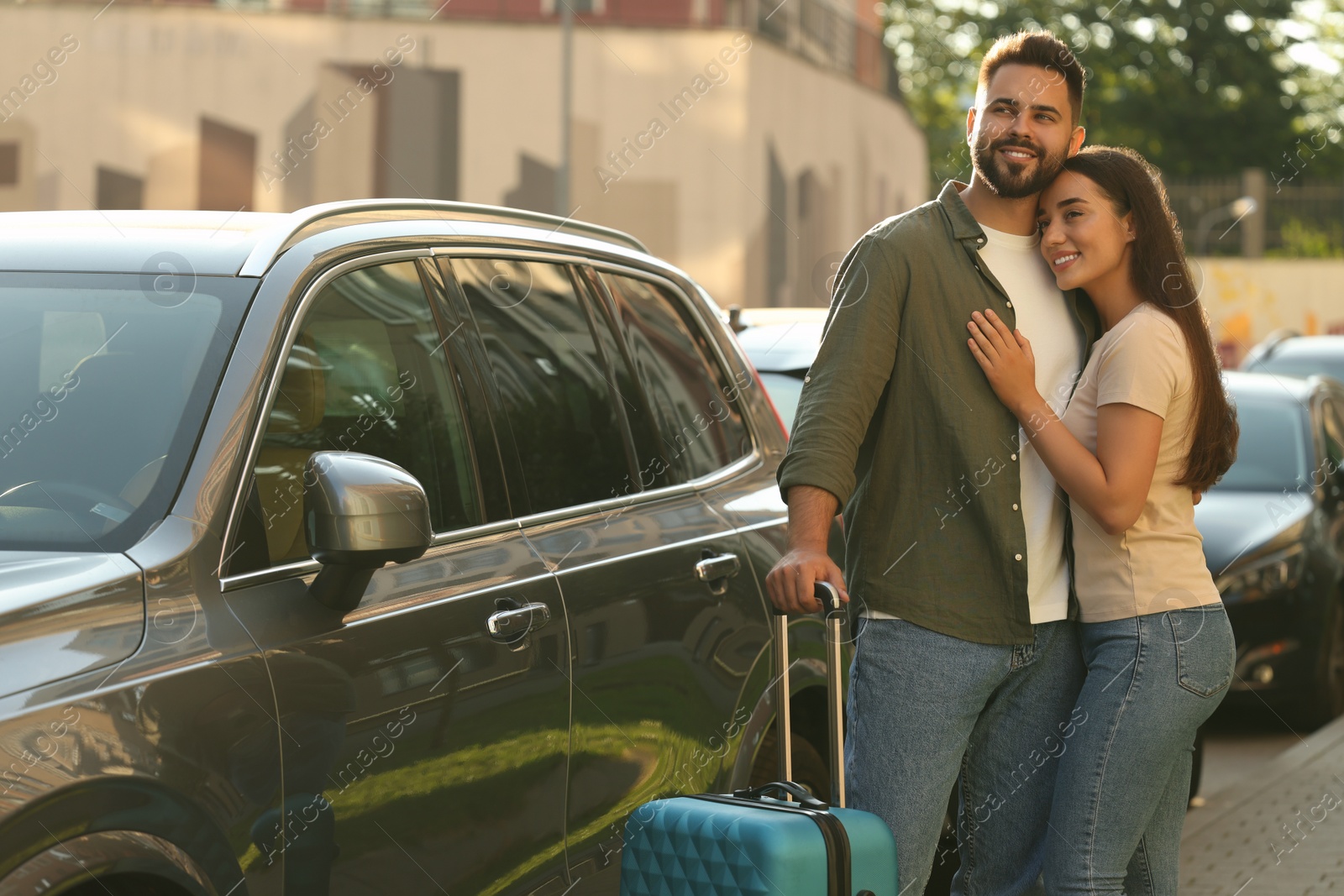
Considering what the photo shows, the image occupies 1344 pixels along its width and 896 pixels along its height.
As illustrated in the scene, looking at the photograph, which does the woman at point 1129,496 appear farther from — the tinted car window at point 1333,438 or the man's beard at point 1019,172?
the tinted car window at point 1333,438

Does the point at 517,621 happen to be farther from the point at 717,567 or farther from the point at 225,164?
the point at 225,164

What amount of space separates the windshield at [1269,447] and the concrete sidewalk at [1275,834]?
6.70 feet

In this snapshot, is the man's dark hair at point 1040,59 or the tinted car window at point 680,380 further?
the tinted car window at point 680,380

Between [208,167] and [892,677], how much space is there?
28553 mm

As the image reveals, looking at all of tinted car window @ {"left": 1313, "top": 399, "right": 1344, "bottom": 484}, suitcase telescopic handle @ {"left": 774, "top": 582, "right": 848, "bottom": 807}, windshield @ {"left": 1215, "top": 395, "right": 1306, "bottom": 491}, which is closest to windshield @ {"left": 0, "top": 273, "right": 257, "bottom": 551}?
suitcase telescopic handle @ {"left": 774, "top": 582, "right": 848, "bottom": 807}

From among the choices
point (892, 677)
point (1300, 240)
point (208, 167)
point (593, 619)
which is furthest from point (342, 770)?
point (1300, 240)

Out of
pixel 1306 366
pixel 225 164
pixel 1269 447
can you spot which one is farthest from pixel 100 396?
pixel 225 164

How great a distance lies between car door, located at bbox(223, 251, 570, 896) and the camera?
103 inches

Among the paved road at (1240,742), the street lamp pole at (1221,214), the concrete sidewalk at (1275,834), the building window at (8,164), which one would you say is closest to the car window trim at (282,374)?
the concrete sidewalk at (1275,834)

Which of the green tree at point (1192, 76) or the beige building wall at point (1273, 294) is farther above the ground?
the green tree at point (1192, 76)

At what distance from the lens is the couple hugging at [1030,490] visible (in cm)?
313

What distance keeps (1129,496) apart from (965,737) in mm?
565

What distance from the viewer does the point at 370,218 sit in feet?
11.0

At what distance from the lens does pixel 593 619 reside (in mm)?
3312
